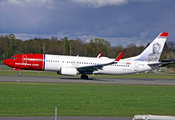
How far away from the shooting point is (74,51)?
11531cm

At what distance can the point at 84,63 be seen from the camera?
3616cm

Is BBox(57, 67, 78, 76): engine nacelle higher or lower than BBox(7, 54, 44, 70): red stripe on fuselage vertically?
lower

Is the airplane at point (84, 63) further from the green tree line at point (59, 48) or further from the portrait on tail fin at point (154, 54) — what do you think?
the green tree line at point (59, 48)

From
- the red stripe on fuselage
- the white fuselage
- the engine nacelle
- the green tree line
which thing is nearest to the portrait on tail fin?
the white fuselage

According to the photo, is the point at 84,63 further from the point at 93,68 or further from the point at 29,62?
the point at 29,62

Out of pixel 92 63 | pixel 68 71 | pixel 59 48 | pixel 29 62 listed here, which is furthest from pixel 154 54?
pixel 59 48

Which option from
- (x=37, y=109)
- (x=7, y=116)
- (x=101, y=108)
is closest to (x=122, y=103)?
(x=101, y=108)

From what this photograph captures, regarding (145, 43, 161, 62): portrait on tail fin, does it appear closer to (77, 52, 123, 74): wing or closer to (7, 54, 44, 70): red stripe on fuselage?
(77, 52, 123, 74): wing

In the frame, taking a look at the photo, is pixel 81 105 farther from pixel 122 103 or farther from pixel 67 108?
pixel 122 103

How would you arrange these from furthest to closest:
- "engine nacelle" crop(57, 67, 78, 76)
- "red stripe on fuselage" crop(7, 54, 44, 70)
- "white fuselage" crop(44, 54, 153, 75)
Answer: "white fuselage" crop(44, 54, 153, 75) < "red stripe on fuselage" crop(7, 54, 44, 70) < "engine nacelle" crop(57, 67, 78, 76)

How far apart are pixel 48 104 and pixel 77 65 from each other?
21631mm

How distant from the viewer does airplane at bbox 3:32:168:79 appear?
34500 millimetres

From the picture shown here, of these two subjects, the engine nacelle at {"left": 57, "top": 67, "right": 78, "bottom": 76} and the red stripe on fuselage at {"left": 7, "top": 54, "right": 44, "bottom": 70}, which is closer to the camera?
the engine nacelle at {"left": 57, "top": 67, "right": 78, "bottom": 76}

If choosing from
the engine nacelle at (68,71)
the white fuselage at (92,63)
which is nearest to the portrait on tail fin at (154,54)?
the white fuselage at (92,63)
